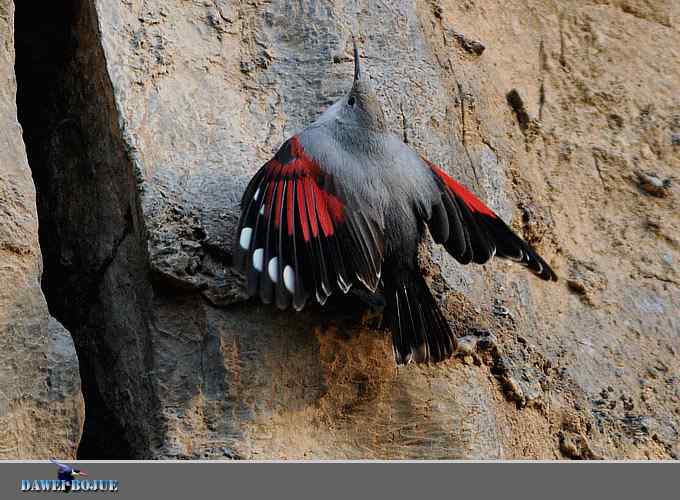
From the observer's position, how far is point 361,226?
330 cm

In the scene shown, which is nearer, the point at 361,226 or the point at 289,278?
the point at 289,278

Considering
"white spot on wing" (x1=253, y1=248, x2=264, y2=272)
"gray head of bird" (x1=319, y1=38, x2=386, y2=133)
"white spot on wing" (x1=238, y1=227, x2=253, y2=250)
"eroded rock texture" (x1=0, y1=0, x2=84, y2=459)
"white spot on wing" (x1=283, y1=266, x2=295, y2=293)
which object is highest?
"gray head of bird" (x1=319, y1=38, x2=386, y2=133)

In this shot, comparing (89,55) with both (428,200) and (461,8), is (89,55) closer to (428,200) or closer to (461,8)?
(428,200)

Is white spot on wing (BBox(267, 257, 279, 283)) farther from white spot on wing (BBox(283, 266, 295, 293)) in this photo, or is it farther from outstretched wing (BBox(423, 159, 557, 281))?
outstretched wing (BBox(423, 159, 557, 281))

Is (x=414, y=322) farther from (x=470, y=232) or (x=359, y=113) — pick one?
(x=359, y=113)

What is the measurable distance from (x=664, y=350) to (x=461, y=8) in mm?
1628

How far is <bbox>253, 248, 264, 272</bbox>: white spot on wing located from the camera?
321 cm

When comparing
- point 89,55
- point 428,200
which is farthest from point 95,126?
point 428,200

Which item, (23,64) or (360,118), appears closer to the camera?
(360,118)

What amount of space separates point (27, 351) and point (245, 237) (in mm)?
686

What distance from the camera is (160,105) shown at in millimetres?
3818

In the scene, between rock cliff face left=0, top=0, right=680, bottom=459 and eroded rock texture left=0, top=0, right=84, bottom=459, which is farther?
rock cliff face left=0, top=0, right=680, bottom=459
